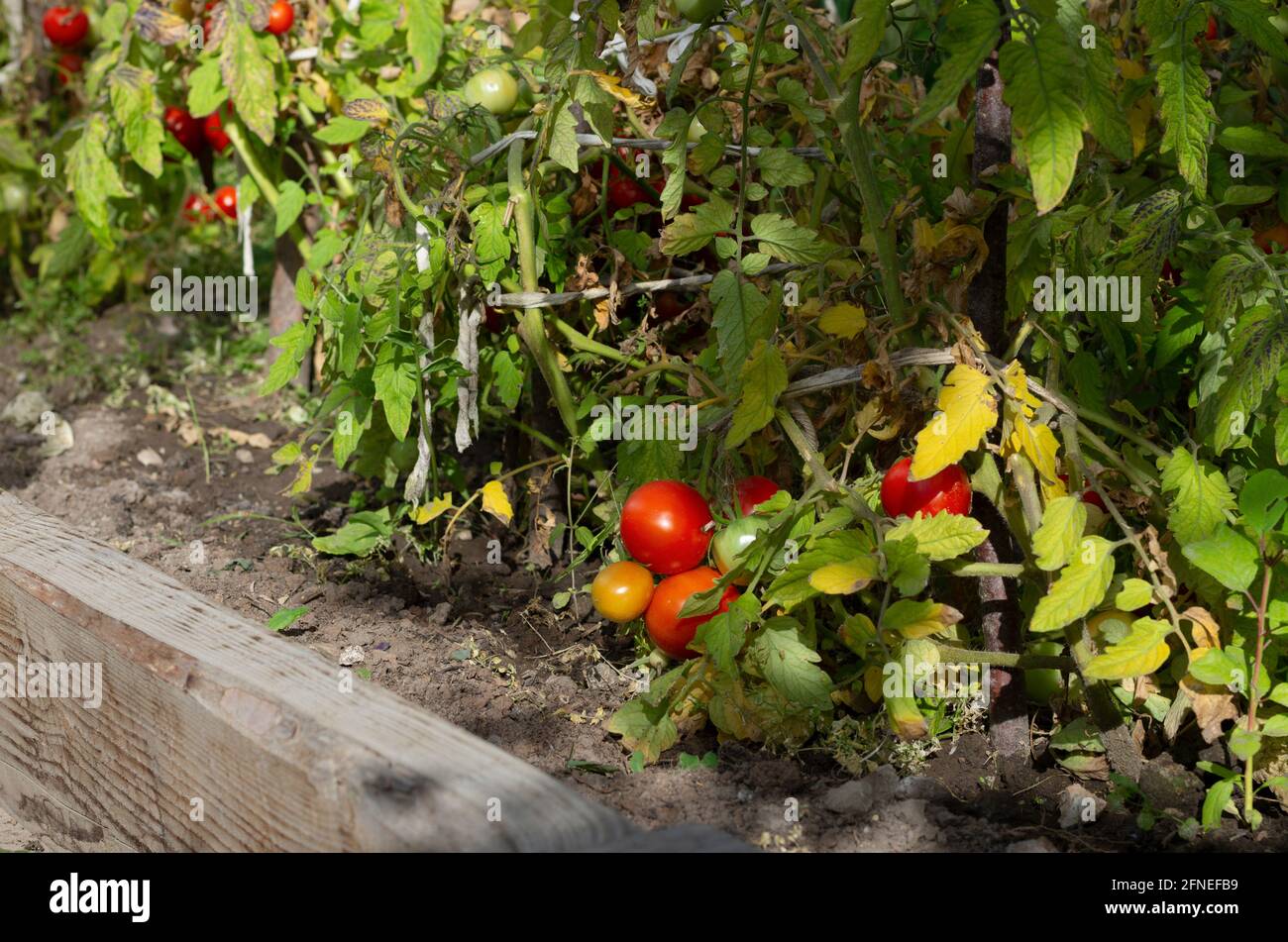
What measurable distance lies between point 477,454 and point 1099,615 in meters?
1.50

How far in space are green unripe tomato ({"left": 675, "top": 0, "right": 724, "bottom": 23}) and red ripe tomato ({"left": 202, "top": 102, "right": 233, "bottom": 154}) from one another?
1835 mm

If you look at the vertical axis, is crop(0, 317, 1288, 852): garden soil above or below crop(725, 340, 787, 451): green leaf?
below

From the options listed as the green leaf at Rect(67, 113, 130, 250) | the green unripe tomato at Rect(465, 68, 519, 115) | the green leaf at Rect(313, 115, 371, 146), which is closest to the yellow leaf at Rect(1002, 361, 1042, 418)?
the green unripe tomato at Rect(465, 68, 519, 115)

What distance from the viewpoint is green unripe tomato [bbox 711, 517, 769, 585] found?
1.82 metres

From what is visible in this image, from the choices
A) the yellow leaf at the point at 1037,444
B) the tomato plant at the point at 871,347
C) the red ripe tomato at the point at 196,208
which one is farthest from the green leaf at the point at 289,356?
the red ripe tomato at the point at 196,208

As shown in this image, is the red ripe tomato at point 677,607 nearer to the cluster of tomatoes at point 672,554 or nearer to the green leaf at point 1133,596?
the cluster of tomatoes at point 672,554

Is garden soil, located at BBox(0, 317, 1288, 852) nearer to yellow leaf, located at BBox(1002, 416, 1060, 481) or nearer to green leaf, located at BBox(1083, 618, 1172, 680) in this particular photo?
green leaf, located at BBox(1083, 618, 1172, 680)

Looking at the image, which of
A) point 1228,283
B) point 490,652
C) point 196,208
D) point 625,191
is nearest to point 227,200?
point 196,208

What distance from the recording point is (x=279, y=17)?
119 inches

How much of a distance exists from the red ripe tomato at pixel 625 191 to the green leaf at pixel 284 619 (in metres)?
0.89

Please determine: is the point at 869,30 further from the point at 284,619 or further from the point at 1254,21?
the point at 284,619

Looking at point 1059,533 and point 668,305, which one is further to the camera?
point 668,305

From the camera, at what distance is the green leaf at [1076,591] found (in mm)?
1498

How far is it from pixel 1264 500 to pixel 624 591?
2.84ft
